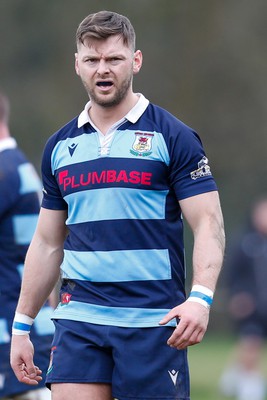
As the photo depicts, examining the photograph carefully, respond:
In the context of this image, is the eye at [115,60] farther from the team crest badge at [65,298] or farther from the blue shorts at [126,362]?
the blue shorts at [126,362]

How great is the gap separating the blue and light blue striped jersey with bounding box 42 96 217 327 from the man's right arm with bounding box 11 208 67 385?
0.33 m

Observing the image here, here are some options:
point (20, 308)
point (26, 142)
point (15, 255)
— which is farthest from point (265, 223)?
point (26, 142)

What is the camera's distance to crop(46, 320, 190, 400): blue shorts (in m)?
5.93

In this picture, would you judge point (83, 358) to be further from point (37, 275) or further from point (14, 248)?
point (14, 248)

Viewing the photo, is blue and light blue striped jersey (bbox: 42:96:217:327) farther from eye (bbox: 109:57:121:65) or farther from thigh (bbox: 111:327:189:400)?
eye (bbox: 109:57:121:65)

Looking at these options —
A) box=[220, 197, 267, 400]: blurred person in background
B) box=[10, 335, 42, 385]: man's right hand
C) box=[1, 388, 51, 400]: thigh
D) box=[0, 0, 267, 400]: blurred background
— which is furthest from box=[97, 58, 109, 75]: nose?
box=[0, 0, 267, 400]: blurred background

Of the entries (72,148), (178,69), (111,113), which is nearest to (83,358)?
(72,148)

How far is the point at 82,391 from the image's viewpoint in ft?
19.5

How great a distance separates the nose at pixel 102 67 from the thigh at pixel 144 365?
1.26 m

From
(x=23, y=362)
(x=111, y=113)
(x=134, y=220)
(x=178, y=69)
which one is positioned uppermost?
(x=111, y=113)

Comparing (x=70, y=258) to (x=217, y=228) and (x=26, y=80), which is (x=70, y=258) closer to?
(x=217, y=228)

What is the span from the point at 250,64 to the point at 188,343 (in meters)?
24.8

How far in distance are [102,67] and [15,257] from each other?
2004mm

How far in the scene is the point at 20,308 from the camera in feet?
21.2
